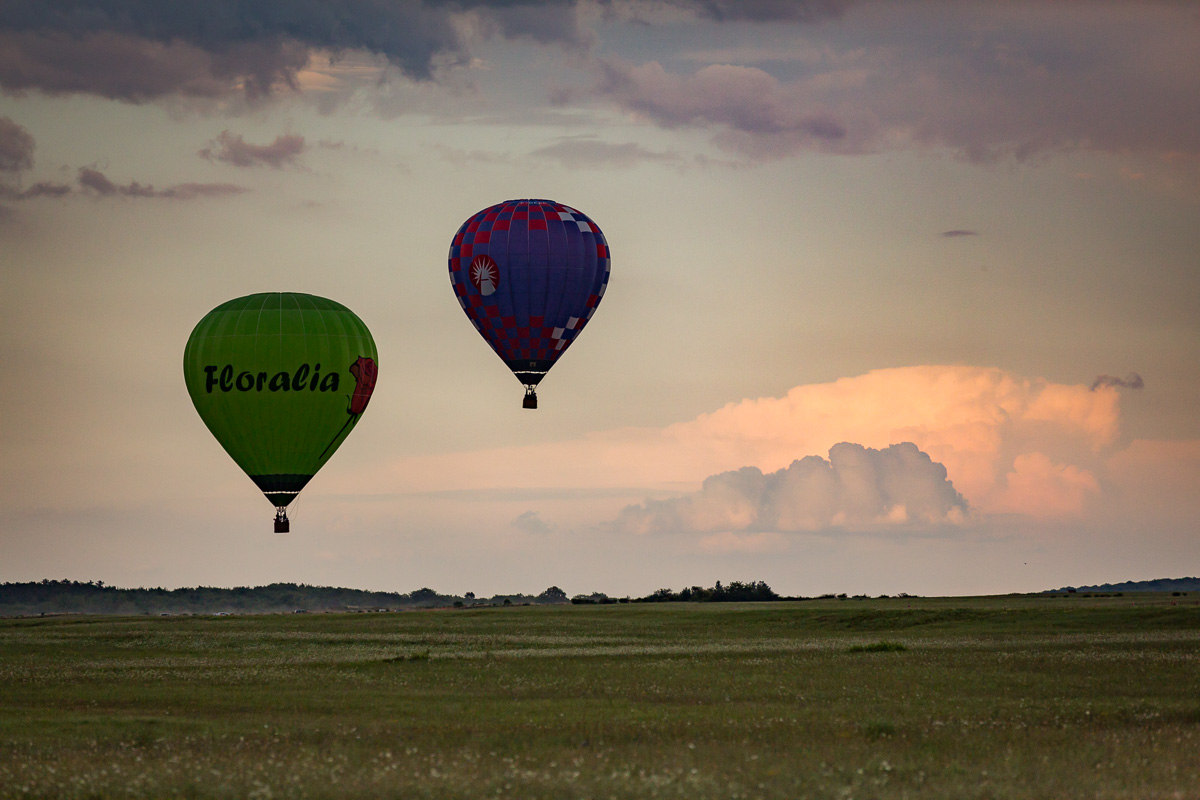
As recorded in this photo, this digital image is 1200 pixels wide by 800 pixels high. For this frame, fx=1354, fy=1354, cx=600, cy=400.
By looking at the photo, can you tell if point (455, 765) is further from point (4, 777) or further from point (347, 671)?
point (347, 671)

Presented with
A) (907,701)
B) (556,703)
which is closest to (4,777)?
(556,703)

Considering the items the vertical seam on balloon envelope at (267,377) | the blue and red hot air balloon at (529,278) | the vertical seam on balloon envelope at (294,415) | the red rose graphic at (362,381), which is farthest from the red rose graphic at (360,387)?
the blue and red hot air balloon at (529,278)

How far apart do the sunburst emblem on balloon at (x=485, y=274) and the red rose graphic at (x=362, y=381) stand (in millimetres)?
7094

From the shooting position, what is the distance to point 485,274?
7081 cm

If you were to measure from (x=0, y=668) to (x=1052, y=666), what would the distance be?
40593 mm

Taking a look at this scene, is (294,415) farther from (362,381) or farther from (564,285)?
(564,285)

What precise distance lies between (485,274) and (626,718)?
40.6 meters

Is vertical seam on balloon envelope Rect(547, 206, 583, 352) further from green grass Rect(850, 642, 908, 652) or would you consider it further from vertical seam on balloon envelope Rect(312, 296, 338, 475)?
green grass Rect(850, 642, 908, 652)

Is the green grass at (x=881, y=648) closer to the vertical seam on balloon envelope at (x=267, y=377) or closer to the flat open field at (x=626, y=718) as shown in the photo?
the flat open field at (x=626, y=718)

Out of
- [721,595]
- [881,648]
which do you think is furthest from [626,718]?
[721,595]

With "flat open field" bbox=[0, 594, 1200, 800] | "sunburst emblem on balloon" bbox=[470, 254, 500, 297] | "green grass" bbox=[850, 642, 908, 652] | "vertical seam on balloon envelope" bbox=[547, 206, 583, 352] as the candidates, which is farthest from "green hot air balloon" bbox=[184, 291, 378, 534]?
"green grass" bbox=[850, 642, 908, 652]

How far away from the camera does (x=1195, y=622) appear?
67.9 metres

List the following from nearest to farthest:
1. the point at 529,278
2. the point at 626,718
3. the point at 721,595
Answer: the point at 626,718 → the point at 529,278 → the point at 721,595

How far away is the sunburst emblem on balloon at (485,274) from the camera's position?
70.6 meters
